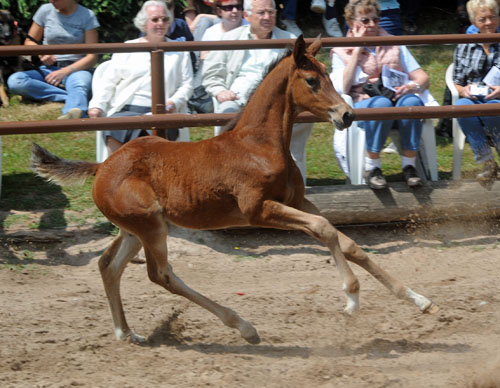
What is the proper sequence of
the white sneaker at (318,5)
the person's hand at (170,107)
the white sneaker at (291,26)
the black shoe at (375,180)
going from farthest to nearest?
the white sneaker at (318,5), the white sneaker at (291,26), the black shoe at (375,180), the person's hand at (170,107)

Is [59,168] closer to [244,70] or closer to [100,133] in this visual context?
[100,133]

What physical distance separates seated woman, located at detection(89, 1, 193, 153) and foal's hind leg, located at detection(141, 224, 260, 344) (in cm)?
181

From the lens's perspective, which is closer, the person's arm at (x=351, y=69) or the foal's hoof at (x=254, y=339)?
the foal's hoof at (x=254, y=339)

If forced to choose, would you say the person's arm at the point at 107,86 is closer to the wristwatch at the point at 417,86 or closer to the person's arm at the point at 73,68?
the person's arm at the point at 73,68

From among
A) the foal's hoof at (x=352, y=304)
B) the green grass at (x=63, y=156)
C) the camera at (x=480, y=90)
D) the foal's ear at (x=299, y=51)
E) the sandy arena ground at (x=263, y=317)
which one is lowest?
the sandy arena ground at (x=263, y=317)

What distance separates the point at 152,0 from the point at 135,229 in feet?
8.88

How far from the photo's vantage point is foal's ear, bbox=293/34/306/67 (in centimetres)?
459

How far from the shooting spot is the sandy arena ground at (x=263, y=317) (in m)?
4.39

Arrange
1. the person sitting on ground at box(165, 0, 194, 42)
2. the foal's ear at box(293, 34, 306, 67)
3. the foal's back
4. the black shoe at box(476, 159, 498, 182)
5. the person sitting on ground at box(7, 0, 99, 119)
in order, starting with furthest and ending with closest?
the person sitting on ground at box(165, 0, 194, 42)
the person sitting on ground at box(7, 0, 99, 119)
the black shoe at box(476, 159, 498, 182)
the foal's back
the foal's ear at box(293, 34, 306, 67)

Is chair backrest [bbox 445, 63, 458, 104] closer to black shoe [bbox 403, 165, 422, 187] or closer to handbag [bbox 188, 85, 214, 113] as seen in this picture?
black shoe [bbox 403, 165, 422, 187]

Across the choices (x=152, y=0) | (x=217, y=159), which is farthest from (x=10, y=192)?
(x=217, y=159)

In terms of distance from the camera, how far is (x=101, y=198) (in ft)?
16.2

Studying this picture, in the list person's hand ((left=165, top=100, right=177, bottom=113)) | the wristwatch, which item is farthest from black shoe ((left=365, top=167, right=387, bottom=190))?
person's hand ((left=165, top=100, right=177, bottom=113))

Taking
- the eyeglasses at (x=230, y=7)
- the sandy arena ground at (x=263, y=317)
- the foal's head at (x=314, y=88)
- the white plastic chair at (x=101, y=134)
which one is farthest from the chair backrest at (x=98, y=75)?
the foal's head at (x=314, y=88)
